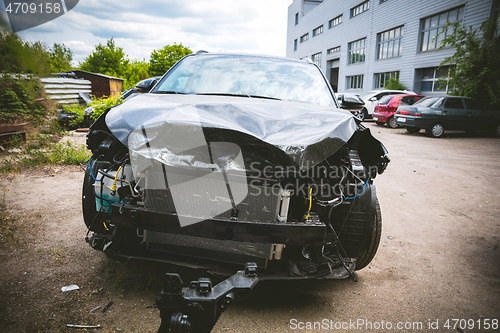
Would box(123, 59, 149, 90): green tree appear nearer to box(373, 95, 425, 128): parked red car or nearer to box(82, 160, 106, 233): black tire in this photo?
box(373, 95, 425, 128): parked red car

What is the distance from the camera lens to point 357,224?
224 cm

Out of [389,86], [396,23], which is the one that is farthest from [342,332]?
[396,23]

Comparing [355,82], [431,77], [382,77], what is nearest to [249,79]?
[431,77]

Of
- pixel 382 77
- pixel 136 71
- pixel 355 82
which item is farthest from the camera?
pixel 136 71

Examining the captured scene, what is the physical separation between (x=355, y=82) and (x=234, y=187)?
29678 millimetres

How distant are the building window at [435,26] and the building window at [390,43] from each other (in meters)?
1.90

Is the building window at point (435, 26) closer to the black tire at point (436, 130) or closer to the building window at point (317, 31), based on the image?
the black tire at point (436, 130)

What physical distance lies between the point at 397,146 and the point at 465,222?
6.01 metres

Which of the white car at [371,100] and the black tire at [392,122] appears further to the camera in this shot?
the white car at [371,100]

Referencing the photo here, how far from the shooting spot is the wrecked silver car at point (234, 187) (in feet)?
6.14

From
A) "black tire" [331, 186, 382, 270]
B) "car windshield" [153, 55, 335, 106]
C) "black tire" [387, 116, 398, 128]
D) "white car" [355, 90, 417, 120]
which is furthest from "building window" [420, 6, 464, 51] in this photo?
"black tire" [331, 186, 382, 270]

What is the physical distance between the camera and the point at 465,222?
13.2ft

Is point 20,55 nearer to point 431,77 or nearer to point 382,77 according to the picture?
point 431,77

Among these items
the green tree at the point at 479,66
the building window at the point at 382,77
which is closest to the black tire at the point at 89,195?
the green tree at the point at 479,66
